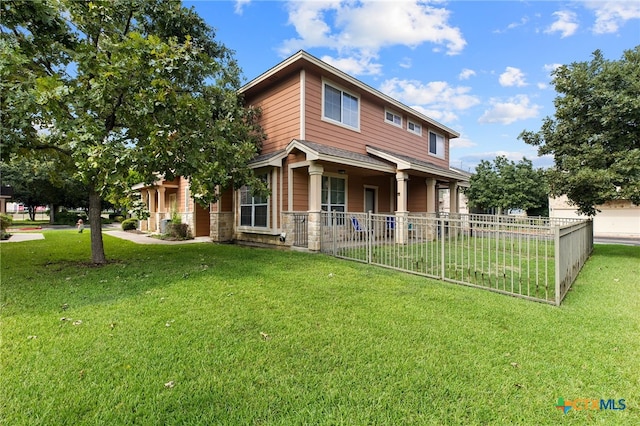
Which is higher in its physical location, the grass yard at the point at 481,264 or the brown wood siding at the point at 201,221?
the brown wood siding at the point at 201,221

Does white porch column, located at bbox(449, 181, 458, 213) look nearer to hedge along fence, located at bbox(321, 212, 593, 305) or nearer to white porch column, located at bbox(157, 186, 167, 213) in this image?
hedge along fence, located at bbox(321, 212, 593, 305)

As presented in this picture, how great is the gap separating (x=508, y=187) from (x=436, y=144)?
12.8 m

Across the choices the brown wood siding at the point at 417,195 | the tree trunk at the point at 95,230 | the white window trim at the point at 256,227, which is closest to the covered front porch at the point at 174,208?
the white window trim at the point at 256,227

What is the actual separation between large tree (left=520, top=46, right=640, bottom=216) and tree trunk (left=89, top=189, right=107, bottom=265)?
47.6 feet

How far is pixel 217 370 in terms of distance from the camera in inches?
111

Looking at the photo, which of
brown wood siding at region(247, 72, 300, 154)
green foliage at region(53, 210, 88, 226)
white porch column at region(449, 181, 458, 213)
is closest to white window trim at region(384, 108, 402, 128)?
white porch column at region(449, 181, 458, 213)

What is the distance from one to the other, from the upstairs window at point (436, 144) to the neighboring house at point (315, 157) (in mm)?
2742

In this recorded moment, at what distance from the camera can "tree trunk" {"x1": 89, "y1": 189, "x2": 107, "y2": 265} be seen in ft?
25.2

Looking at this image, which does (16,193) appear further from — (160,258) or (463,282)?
(463,282)

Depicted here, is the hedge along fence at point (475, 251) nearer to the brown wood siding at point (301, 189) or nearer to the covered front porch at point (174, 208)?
the brown wood siding at point (301, 189)

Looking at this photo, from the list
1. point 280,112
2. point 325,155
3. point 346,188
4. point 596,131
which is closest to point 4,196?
point 280,112

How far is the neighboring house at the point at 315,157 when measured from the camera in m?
10.0

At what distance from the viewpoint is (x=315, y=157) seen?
29.4 feet

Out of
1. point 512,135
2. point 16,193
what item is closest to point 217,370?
point 512,135
